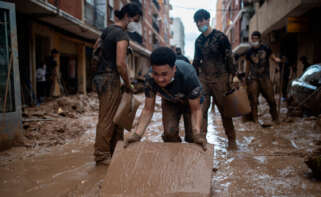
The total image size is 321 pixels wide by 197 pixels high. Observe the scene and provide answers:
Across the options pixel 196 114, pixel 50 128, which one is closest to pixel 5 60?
pixel 50 128

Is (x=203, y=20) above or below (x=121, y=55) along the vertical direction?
above

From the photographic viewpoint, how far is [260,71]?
5562mm

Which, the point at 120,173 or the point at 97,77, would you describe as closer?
the point at 120,173

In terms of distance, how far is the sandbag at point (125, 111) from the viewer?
2.90m

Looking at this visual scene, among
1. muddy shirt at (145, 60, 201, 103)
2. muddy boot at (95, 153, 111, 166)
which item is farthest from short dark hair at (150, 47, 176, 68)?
muddy boot at (95, 153, 111, 166)

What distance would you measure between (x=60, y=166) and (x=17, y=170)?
0.44m

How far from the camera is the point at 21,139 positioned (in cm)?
415

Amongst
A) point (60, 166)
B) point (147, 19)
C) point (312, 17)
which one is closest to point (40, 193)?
point (60, 166)

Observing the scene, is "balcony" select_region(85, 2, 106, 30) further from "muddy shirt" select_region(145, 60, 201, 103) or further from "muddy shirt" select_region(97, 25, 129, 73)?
"muddy shirt" select_region(145, 60, 201, 103)

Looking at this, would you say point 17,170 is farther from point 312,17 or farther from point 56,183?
point 312,17

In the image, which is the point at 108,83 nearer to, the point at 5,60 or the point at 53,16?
the point at 5,60

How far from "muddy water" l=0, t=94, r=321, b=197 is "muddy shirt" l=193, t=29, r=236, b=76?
1090mm

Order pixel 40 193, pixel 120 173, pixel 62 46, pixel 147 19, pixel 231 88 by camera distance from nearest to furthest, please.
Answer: pixel 120 173
pixel 40 193
pixel 231 88
pixel 62 46
pixel 147 19

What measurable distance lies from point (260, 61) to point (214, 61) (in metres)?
2.22
